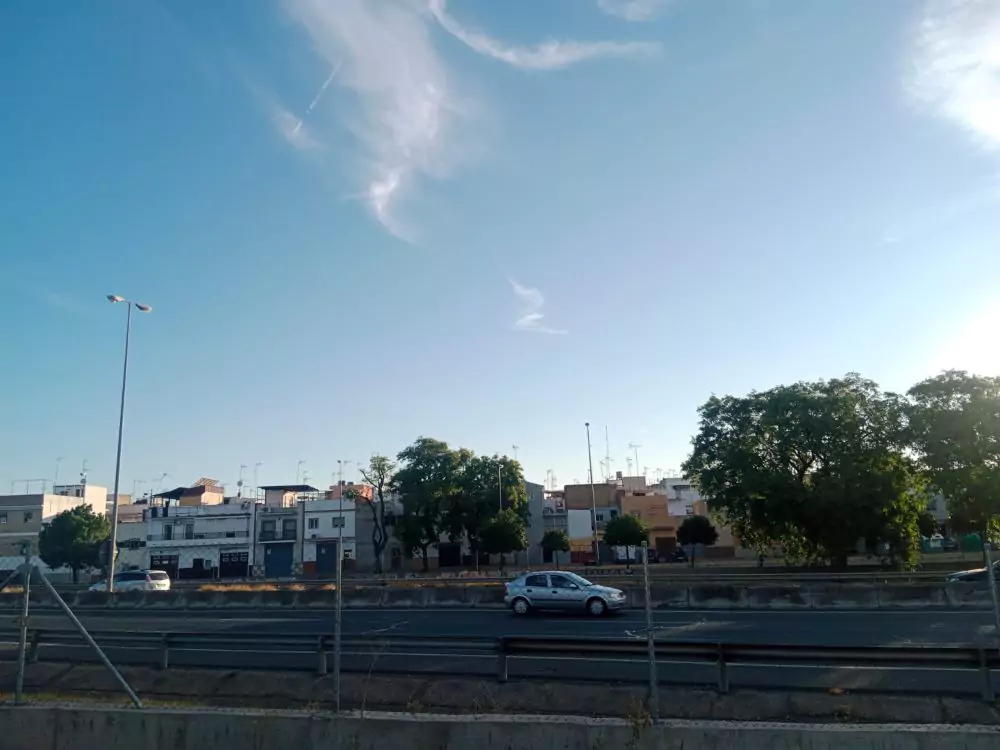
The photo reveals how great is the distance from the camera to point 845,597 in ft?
84.8

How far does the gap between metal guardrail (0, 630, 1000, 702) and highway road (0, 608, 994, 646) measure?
305 cm

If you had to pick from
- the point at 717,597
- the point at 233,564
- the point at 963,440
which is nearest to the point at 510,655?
the point at 717,597

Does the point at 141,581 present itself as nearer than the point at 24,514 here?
Yes

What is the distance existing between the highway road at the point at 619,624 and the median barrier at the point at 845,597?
1.09 meters

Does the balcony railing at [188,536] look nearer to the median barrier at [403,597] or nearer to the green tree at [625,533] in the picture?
the green tree at [625,533]

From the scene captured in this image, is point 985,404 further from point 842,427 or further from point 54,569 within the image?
point 54,569

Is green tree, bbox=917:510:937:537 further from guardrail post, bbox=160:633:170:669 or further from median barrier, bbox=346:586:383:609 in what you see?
guardrail post, bbox=160:633:170:669

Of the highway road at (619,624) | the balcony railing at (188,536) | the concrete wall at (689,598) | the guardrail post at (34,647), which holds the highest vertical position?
the balcony railing at (188,536)

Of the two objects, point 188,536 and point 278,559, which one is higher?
point 188,536

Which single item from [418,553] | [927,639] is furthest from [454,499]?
[927,639]

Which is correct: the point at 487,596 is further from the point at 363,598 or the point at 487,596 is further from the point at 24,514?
the point at 24,514

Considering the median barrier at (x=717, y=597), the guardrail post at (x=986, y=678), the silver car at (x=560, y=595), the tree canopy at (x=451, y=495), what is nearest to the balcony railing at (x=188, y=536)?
the tree canopy at (x=451, y=495)

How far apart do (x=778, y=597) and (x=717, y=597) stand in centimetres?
205

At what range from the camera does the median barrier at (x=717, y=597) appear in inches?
1042
